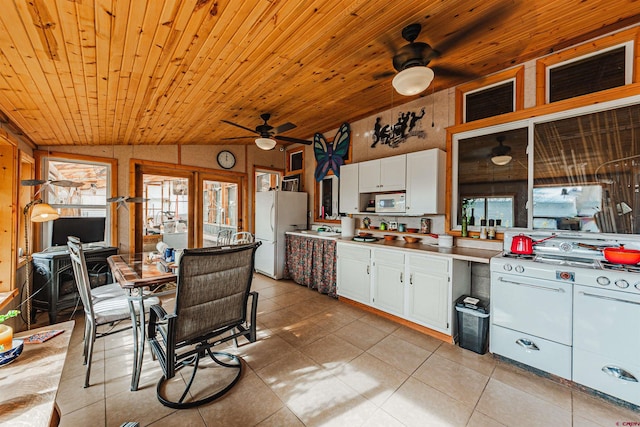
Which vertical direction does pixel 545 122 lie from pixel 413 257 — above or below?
above

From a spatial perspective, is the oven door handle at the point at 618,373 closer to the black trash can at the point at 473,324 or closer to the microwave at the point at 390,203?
the black trash can at the point at 473,324

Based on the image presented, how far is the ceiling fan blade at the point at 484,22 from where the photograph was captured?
1.83 metres

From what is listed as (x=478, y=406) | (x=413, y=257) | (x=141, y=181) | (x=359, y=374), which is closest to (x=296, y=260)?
(x=413, y=257)

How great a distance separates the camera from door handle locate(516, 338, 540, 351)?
7.02ft

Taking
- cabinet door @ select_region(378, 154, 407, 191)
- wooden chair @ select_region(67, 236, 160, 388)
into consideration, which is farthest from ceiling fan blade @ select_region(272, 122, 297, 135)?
wooden chair @ select_region(67, 236, 160, 388)

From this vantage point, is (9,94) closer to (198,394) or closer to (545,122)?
(198,394)

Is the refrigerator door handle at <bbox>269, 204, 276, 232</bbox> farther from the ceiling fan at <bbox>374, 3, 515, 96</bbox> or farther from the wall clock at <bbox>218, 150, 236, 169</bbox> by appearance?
the ceiling fan at <bbox>374, 3, 515, 96</bbox>

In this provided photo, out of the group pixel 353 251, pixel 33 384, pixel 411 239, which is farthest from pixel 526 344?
pixel 33 384

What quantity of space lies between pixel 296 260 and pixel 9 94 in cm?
379

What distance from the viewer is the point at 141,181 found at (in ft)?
14.1

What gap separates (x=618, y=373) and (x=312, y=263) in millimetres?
3413

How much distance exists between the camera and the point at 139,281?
6.57ft

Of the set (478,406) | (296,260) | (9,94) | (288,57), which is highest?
(288,57)

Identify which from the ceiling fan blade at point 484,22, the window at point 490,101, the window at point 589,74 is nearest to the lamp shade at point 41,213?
the ceiling fan blade at point 484,22
